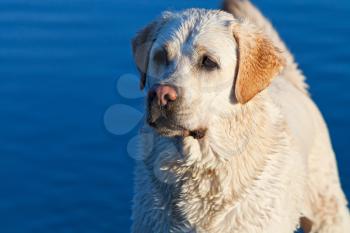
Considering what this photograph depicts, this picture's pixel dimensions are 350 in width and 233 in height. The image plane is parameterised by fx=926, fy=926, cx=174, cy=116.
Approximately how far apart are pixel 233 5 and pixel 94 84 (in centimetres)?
291

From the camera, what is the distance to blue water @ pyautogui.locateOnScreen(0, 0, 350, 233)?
27.6 ft

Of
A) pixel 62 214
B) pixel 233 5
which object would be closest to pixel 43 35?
pixel 62 214

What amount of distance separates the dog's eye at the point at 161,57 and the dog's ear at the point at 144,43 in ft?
0.76

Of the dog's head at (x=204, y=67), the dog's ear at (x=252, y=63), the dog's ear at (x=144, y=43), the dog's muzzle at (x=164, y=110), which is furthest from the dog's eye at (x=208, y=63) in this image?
the dog's ear at (x=144, y=43)

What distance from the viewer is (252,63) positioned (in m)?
5.99

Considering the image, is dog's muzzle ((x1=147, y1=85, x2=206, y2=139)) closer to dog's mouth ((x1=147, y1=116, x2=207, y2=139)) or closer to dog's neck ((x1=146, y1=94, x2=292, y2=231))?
dog's mouth ((x1=147, y1=116, x2=207, y2=139))

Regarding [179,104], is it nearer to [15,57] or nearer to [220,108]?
[220,108]

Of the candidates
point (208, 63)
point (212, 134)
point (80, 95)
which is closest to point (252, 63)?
point (208, 63)

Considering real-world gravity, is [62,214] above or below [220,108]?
below

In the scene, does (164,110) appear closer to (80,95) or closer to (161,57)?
(161,57)

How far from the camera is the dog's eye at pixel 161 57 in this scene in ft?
19.6

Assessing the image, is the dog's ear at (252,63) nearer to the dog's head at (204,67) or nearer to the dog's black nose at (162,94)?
the dog's head at (204,67)

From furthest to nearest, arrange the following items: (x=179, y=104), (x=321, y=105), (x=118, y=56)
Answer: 1. (x=118, y=56)
2. (x=321, y=105)
3. (x=179, y=104)

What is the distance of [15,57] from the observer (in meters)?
10.8
